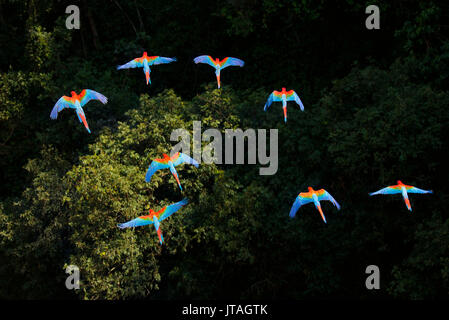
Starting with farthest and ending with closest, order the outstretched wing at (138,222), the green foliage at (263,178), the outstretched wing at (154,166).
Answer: the green foliage at (263,178) < the outstretched wing at (138,222) < the outstretched wing at (154,166)

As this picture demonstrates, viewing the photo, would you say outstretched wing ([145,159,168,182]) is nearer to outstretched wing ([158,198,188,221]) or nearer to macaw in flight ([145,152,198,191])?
macaw in flight ([145,152,198,191])

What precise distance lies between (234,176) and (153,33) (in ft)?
19.5

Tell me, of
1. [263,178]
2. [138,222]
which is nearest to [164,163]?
[138,222]

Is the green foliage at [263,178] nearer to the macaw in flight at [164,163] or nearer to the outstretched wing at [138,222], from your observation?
the outstretched wing at [138,222]

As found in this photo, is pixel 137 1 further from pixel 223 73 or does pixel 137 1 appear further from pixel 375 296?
pixel 375 296

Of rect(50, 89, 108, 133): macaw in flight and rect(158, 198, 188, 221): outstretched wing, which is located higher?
rect(50, 89, 108, 133): macaw in flight

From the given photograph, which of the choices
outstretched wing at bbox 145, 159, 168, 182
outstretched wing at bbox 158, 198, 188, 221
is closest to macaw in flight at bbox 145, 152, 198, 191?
outstretched wing at bbox 145, 159, 168, 182

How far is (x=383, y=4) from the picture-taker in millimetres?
12914

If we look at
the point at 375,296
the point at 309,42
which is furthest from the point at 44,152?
the point at 375,296
